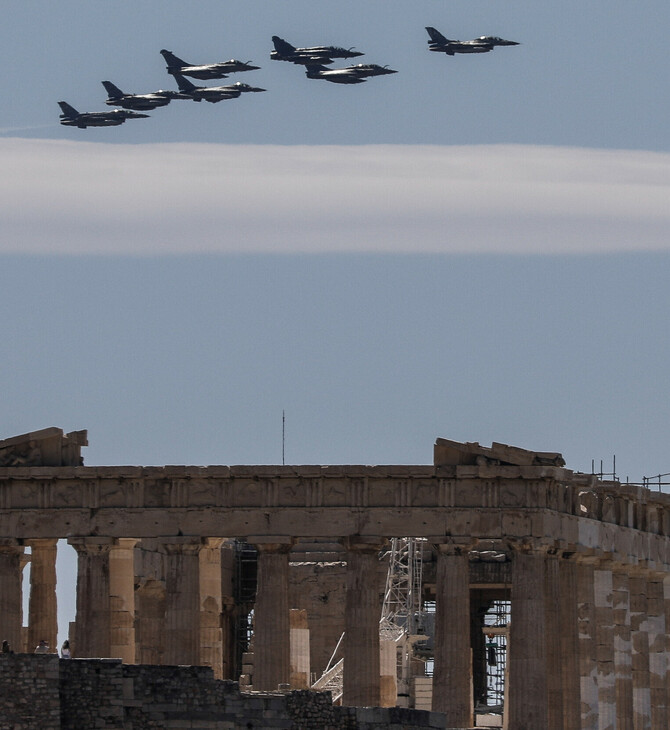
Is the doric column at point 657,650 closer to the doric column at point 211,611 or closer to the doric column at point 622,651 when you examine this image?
the doric column at point 622,651

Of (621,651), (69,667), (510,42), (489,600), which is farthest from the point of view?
(510,42)

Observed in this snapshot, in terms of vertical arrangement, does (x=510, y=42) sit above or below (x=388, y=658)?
above

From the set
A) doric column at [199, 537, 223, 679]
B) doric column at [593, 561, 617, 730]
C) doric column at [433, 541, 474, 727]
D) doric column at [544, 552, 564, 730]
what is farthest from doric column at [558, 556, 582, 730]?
doric column at [199, 537, 223, 679]

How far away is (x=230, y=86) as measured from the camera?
173 meters

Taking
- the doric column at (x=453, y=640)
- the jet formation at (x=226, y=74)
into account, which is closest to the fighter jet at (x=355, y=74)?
the jet formation at (x=226, y=74)

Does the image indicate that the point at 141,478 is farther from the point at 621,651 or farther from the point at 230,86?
the point at 230,86

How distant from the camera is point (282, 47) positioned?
558 feet

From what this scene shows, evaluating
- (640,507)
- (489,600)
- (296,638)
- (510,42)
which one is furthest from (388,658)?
(510,42)

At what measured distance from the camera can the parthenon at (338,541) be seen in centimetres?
12194

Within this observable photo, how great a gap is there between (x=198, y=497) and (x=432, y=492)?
8.34m

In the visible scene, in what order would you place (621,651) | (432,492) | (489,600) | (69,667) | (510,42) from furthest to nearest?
(510,42), (489,600), (621,651), (432,492), (69,667)

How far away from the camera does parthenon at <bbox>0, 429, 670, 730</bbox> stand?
400 ft

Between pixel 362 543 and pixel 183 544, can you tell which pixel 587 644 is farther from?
pixel 183 544

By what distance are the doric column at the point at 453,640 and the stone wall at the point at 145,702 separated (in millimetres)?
12567
